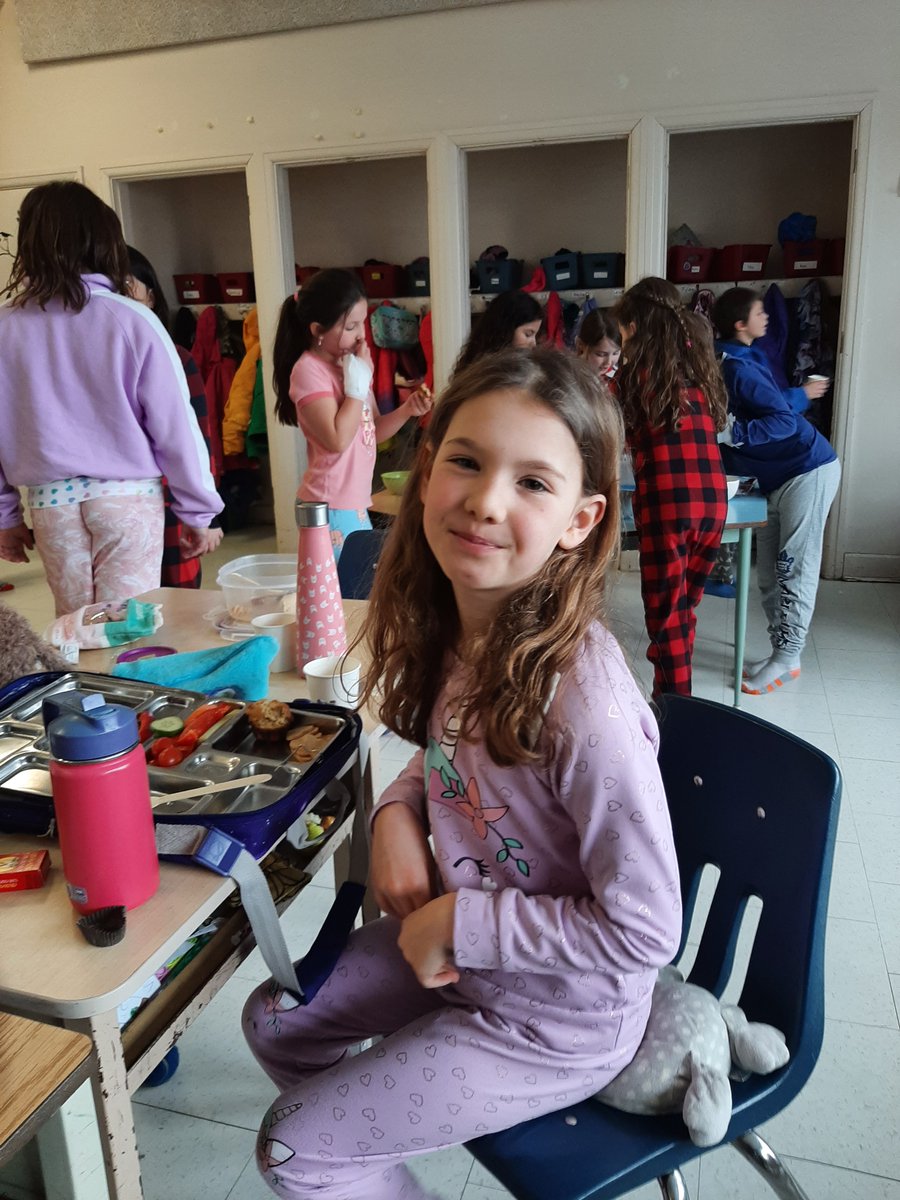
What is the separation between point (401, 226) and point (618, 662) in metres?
5.52

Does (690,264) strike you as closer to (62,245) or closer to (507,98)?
(507,98)

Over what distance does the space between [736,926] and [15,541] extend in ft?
6.15

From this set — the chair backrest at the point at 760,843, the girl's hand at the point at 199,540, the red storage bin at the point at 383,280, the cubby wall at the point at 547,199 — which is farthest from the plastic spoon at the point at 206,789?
the cubby wall at the point at 547,199

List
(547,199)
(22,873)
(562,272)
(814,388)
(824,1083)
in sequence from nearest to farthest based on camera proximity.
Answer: (22,873) → (824,1083) → (814,388) → (562,272) → (547,199)

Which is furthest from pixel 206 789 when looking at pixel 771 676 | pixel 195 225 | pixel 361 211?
pixel 195 225

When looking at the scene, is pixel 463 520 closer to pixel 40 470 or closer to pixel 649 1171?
pixel 649 1171

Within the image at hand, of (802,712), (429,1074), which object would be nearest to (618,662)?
(429,1074)

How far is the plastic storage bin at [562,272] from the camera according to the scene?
4.92 m

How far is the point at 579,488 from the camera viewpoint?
98 centimetres

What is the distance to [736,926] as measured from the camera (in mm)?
1094

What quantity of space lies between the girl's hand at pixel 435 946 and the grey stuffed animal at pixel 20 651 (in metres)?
0.68

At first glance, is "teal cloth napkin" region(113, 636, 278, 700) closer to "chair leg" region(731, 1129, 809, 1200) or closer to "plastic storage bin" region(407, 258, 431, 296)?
"chair leg" region(731, 1129, 809, 1200)

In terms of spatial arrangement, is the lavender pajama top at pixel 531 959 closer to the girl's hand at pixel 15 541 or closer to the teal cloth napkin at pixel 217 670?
the teal cloth napkin at pixel 217 670

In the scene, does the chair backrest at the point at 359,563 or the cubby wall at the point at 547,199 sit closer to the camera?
the chair backrest at the point at 359,563
